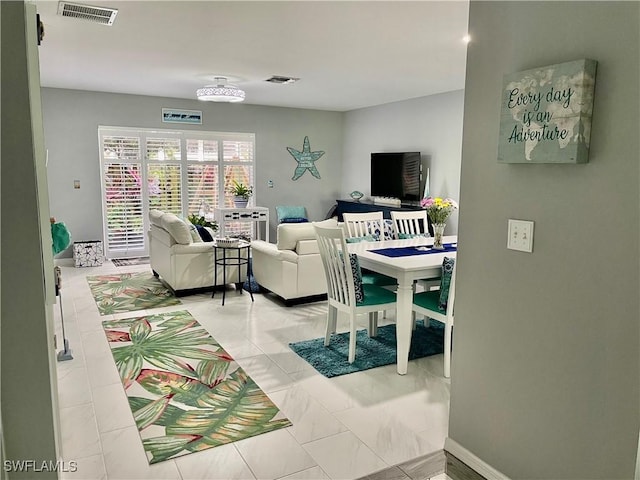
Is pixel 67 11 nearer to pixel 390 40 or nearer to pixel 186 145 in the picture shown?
pixel 390 40

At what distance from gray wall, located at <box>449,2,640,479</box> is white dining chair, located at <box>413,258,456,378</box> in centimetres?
102

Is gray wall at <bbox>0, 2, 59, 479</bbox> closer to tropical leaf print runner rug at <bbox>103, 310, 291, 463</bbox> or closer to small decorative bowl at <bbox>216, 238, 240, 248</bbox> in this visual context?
tropical leaf print runner rug at <bbox>103, 310, 291, 463</bbox>

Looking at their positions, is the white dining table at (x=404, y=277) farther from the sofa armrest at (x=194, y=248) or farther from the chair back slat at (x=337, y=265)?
the sofa armrest at (x=194, y=248)

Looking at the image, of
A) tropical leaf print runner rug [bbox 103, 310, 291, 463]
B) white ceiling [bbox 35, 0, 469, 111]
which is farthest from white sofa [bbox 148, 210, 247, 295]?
white ceiling [bbox 35, 0, 469, 111]

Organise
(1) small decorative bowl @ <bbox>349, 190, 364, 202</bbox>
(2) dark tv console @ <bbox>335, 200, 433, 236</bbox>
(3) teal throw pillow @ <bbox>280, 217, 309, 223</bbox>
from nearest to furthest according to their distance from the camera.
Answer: (2) dark tv console @ <bbox>335, 200, 433, 236</bbox>
(1) small decorative bowl @ <bbox>349, 190, 364, 202</bbox>
(3) teal throw pillow @ <bbox>280, 217, 309, 223</bbox>

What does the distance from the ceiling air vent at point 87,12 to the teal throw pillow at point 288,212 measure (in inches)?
216

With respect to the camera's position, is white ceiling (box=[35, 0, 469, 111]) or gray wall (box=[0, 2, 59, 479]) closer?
gray wall (box=[0, 2, 59, 479])

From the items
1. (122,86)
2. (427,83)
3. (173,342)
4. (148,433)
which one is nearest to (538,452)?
(148,433)

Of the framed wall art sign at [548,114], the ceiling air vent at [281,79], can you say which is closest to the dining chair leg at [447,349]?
the framed wall art sign at [548,114]

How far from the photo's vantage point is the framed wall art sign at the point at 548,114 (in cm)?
177

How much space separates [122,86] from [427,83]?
170 inches

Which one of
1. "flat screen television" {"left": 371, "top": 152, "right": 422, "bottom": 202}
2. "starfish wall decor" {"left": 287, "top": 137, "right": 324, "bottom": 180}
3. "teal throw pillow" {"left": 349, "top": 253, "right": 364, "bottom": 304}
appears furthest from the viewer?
"starfish wall decor" {"left": 287, "top": 137, "right": 324, "bottom": 180}

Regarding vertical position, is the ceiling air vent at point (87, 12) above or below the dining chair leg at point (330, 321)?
above

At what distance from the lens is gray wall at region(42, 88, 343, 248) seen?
7359 mm
